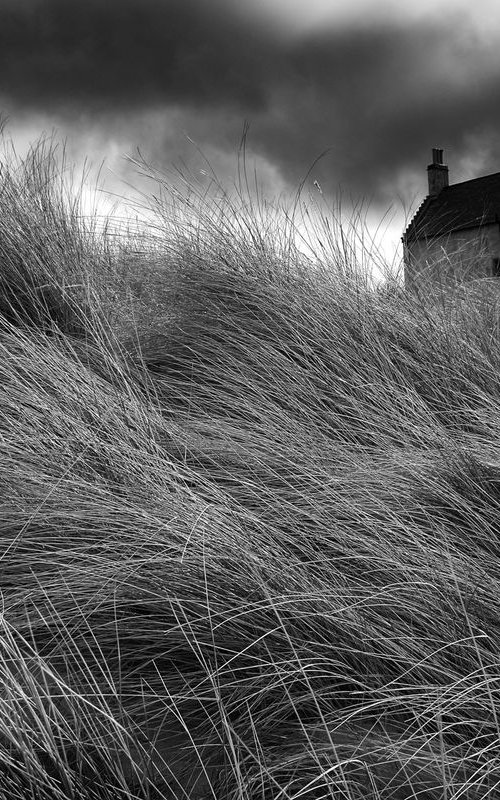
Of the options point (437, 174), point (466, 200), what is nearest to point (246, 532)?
point (466, 200)

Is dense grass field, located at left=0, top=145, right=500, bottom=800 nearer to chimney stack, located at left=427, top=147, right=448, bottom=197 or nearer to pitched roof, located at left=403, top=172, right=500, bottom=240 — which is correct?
pitched roof, located at left=403, top=172, right=500, bottom=240

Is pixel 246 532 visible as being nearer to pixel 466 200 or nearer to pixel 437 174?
pixel 466 200

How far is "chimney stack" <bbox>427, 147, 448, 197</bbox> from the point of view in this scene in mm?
29172

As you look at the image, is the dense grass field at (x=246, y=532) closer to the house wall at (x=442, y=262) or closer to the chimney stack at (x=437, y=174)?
the house wall at (x=442, y=262)

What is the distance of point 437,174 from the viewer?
29172 mm

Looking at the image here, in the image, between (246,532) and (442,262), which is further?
(442,262)

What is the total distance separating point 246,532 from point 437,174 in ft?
97.7

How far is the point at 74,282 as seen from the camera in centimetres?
345

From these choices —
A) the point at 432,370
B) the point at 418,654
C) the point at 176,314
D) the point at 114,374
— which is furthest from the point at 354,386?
the point at 418,654

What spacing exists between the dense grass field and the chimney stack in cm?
2714

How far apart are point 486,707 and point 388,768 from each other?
17 centimetres

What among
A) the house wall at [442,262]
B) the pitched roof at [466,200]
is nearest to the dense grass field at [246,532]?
the house wall at [442,262]

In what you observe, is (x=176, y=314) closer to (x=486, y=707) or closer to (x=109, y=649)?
(x=109, y=649)

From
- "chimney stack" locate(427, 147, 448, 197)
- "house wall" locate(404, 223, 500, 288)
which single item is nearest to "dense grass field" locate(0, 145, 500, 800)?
"house wall" locate(404, 223, 500, 288)
